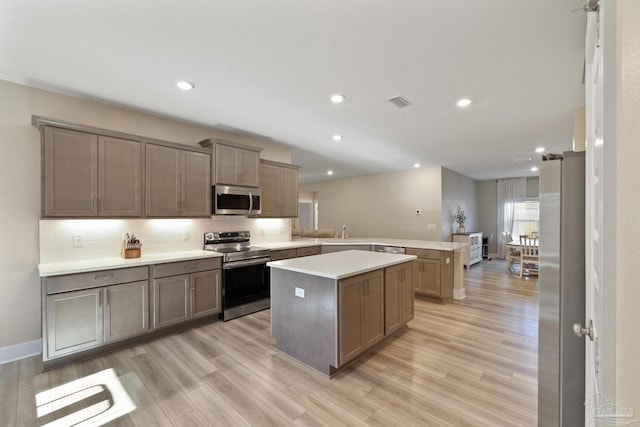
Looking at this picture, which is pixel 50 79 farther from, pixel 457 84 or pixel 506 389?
pixel 506 389

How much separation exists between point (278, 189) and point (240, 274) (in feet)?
5.19

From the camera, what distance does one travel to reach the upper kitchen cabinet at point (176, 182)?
10.4ft

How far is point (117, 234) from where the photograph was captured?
10.4 feet

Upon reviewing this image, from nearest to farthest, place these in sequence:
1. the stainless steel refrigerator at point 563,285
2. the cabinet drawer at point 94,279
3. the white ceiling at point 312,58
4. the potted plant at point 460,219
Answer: the stainless steel refrigerator at point 563,285 < the white ceiling at point 312,58 < the cabinet drawer at point 94,279 < the potted plant at point 460,219

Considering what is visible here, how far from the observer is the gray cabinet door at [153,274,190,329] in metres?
2.96

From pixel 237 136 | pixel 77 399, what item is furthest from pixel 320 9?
pixel 77 399

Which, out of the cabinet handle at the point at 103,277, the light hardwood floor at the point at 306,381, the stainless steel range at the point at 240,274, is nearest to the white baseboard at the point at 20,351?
the light hardwood floor at the point at 306,381

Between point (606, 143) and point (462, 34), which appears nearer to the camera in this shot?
point (606, 143)

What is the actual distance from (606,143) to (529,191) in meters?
9.56

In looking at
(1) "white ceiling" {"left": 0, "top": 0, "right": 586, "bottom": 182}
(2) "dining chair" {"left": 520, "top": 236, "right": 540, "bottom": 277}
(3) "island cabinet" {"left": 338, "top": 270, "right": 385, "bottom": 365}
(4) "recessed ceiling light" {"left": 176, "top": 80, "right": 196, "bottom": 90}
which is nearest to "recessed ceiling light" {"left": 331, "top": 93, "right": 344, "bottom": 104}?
(1) "white ceiling" {"left": 0, "top": 0, "right": 586, "bottom": 182}

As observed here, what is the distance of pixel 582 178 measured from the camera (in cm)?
134

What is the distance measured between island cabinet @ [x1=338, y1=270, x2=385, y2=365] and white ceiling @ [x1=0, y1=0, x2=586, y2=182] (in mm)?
1822

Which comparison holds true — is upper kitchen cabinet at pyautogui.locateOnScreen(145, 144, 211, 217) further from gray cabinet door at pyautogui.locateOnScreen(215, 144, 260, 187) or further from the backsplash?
the backsplash

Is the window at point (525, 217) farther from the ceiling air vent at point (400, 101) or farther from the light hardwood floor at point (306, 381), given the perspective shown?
the ceiling air vent at point (400, 101)
